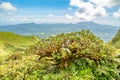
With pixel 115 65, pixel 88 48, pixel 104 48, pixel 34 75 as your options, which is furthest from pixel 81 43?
pixel 34 75

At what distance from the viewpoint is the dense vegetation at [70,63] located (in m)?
8.29

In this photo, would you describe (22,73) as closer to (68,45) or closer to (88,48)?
(68,45)

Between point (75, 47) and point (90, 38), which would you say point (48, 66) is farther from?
point (90, 38)

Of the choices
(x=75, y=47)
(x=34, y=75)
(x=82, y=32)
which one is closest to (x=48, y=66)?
(x=34, y=75)

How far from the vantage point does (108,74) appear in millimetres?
8453

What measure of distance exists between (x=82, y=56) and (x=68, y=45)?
0.65 metres

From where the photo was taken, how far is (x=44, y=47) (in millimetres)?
9359

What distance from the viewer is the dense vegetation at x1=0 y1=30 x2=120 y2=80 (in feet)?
27.2

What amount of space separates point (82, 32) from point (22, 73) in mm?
2881

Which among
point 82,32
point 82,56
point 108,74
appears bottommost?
point 108,74

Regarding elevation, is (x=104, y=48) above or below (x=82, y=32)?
below

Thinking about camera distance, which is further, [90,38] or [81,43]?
[90,38]

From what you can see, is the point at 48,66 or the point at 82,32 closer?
the point at 48,66

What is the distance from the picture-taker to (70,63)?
8570 millimetres
